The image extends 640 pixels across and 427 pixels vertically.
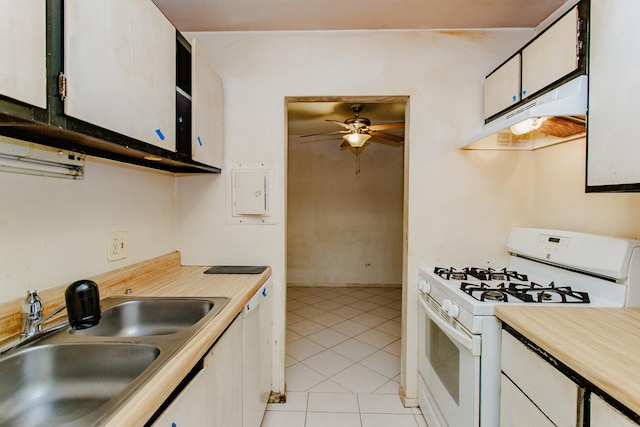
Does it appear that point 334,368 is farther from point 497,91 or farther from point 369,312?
point 497,91

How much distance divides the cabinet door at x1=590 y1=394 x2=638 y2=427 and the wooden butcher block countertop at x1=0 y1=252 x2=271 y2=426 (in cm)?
106

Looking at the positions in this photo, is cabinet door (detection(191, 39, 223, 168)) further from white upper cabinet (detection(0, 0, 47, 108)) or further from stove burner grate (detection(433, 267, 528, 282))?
stove burner grate (detection(433, 267, 528, 282))

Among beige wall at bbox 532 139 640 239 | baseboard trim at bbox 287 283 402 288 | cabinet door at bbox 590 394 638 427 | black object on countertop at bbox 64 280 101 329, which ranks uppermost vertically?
beige wall at bbox 532 139 640 239

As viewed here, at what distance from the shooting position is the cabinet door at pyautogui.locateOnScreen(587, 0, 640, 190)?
0.95 meters

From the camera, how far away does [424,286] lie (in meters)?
1.72

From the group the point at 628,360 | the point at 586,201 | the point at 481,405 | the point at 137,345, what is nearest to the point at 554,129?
the point at 586,201

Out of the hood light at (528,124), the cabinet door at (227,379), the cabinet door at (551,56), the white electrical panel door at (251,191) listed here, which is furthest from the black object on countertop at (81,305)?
the cabinet door at (551,56)

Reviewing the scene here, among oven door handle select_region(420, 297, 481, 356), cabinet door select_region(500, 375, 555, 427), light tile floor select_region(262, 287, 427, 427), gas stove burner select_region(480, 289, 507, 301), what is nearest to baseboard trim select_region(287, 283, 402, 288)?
light tile floor select_region(262, 287, 427, 427)

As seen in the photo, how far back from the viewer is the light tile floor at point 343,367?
5.92ft

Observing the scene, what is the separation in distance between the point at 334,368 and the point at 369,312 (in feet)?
4.43

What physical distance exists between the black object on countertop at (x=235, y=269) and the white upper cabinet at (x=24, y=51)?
4.02 ft

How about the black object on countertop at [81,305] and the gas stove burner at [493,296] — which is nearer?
the black object on countertop at [81,305]

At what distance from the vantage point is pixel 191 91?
4.82 ft

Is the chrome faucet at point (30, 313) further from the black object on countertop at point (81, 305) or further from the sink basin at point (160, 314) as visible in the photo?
the sink basin at point (160, 314)
